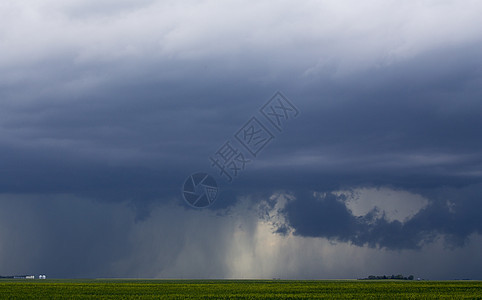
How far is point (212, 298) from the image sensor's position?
86.5 metres

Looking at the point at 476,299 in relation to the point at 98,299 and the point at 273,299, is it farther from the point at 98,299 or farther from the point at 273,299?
the point at 98,299

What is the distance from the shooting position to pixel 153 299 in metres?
83.5

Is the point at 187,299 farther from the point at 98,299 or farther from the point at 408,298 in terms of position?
the point at 408,298

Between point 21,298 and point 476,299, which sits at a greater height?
point 21,298

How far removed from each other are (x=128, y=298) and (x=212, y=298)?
12.8 metres

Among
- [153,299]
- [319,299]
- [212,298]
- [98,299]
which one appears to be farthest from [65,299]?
[319,299]

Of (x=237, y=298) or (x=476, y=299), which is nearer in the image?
(x=476, y=299)

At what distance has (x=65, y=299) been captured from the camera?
84.5m

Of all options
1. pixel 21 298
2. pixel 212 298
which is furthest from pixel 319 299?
pixel 21 298

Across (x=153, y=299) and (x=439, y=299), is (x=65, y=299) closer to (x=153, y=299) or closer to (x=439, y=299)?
(x=153, y=299)

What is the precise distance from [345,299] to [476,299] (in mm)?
18649

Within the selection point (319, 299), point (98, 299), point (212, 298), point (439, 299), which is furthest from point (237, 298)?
point (439, 299)

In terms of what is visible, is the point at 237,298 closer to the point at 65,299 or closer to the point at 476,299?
the point at 65,299

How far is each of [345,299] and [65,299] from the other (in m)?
41.7
